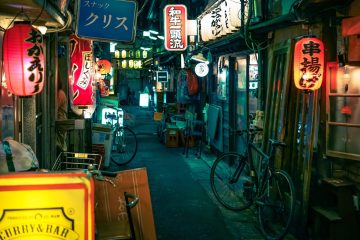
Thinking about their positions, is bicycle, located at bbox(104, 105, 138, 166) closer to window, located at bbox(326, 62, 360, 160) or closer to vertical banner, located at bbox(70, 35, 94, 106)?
vertical banner, located at bbox(70, 35, 94, 106)

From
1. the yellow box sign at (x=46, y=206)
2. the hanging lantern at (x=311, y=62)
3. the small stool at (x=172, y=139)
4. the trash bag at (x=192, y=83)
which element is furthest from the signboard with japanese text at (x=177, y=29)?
the yellow box sign at (x=46, y=206)

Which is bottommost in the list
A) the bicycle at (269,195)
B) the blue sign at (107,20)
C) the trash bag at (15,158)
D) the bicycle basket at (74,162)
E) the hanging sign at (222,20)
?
the bicycle at (269,195)

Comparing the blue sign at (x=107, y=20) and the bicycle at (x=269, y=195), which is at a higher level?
the blue sign at (x=107, y=20)

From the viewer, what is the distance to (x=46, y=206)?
→ 4059 mm

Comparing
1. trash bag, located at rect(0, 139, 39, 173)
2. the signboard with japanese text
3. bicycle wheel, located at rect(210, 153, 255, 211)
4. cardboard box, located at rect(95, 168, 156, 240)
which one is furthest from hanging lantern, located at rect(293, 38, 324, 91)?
the signboard with japanese text

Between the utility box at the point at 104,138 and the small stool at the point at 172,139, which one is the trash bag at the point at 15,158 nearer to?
the utility box at the point at 104,138

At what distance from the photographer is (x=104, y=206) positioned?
6.76 m

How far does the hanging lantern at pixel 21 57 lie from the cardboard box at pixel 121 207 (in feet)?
6.08

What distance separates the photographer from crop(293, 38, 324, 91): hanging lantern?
337 inches

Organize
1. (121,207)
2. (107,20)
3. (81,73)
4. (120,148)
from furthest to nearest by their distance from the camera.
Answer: (120,148), (81,73), (107,20), (121,207)

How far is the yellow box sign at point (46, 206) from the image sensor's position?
4012mm

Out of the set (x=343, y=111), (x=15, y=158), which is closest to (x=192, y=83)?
(x=343, y=111)

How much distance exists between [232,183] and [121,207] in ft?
17.6

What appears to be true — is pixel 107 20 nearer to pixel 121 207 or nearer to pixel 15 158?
pixel 121 207
